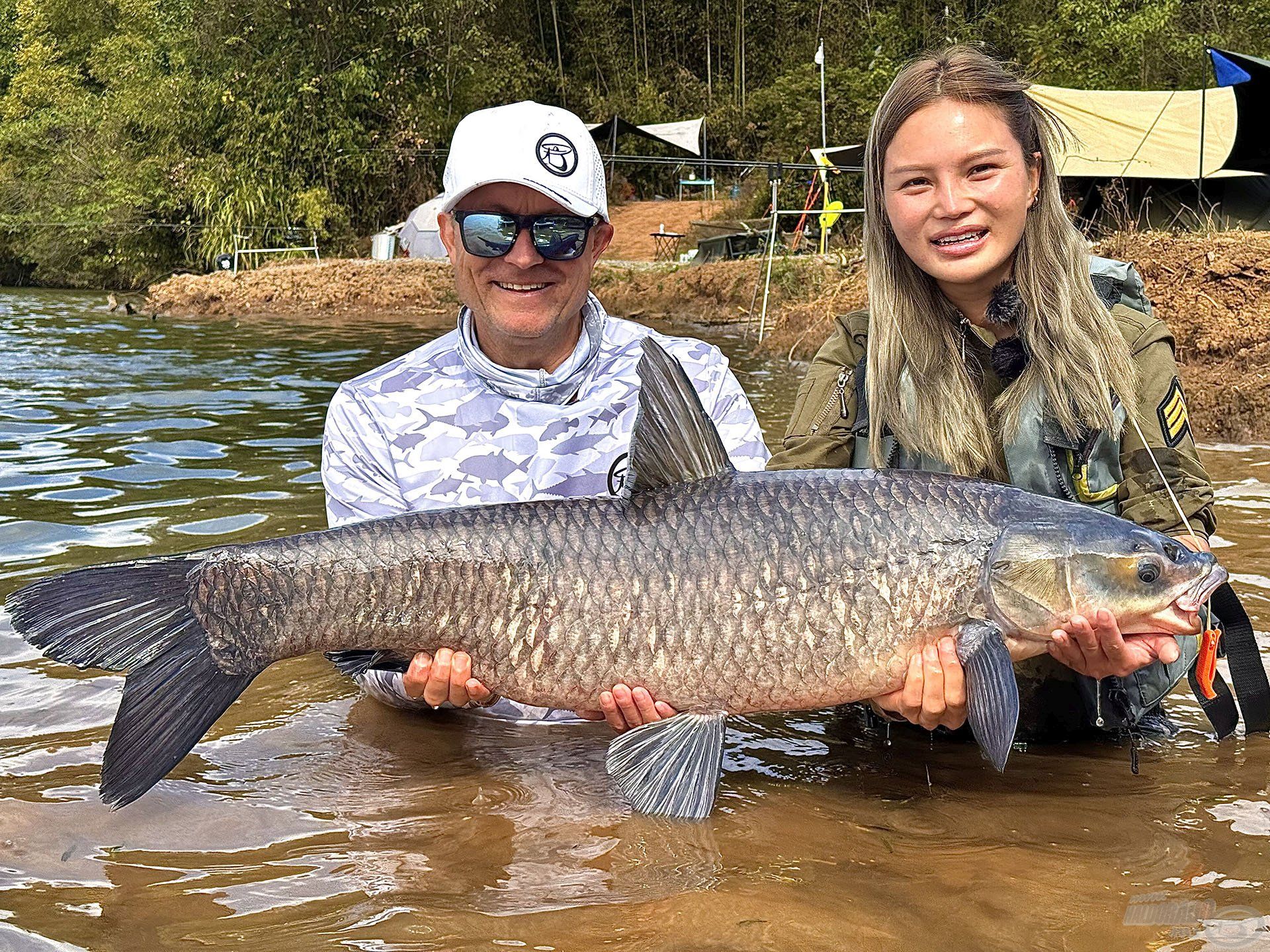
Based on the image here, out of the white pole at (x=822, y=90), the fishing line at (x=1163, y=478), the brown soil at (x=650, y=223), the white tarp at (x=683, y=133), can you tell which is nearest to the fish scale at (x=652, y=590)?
the fishing line at (x=1163, y=478)

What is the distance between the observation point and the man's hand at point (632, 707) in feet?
10.7

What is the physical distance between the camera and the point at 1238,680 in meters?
3.62

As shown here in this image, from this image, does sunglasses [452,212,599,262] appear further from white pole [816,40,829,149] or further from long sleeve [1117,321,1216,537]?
white pole [816,40,829,149]

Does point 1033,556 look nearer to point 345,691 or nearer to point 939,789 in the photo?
point 939,789

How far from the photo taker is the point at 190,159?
3556 centimetres

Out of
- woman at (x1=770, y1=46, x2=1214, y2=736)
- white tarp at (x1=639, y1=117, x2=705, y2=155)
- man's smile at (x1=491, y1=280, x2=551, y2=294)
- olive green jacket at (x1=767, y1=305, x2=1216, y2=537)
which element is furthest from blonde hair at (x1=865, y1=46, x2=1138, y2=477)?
white tarp at (x1=639, y1=117, x2=705, y2=155)

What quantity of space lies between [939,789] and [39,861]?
7.72 feet

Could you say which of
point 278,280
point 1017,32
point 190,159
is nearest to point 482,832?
point 278,280

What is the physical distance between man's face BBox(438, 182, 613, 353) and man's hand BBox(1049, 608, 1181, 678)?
1.80 metres

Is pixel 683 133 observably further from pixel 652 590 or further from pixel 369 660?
pixel 652 590

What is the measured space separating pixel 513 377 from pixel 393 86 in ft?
114

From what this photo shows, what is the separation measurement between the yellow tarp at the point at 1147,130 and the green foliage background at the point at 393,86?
317 inches

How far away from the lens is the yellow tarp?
18.1 meters

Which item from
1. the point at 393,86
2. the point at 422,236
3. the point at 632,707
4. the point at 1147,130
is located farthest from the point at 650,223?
the point at 632,707
